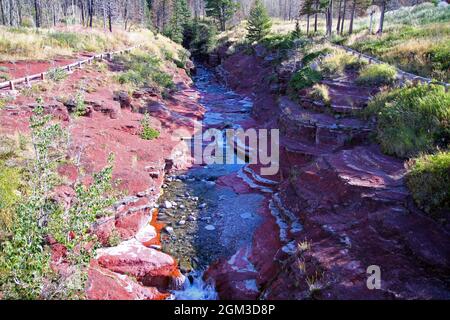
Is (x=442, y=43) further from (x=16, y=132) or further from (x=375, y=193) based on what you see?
(x=16, y=132)

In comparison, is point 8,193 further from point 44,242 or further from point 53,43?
point 53,43

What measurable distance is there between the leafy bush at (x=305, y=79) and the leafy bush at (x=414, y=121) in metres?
6.19

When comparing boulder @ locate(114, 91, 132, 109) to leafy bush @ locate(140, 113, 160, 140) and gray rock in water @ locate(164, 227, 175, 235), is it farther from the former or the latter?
gray rock in water @ locate(164, 227, 175, 235)

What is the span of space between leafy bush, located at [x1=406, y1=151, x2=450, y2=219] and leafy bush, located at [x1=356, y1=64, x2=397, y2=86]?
8518 mm

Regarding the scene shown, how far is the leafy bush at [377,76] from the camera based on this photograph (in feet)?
57.2

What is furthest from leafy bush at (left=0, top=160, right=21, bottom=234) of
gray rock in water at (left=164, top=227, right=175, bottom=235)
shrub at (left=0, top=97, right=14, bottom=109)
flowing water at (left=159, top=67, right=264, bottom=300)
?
shrub at (left=0, top=97, right=14, bottom=109)

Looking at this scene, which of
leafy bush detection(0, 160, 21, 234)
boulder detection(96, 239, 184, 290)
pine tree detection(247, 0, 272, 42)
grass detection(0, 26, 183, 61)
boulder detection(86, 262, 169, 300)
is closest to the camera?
boulder detection(86, 262, 169, 300)

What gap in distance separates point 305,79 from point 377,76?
4.35m

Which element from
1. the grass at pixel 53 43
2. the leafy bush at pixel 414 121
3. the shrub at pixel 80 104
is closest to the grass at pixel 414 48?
the leafy bush at pixel 414 121

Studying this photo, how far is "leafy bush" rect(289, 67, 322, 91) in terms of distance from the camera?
20812 millimetres

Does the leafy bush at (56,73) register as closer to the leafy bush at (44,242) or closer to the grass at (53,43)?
the leafy bush at (44,242)

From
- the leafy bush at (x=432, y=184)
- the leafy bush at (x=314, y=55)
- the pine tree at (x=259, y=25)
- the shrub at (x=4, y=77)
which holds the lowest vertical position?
the leafy bush at (x=432, y=184)
